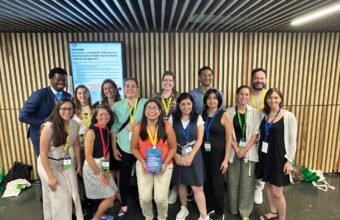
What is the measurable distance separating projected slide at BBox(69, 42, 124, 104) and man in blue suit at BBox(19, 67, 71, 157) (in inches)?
29.7

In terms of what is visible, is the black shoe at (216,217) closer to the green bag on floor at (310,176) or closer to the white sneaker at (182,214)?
the white sneaker at (182,214)

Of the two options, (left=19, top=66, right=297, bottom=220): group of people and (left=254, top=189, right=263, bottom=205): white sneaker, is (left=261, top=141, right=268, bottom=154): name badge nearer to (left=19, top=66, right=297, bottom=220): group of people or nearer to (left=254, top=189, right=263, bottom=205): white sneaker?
(left=19, top=66, right=297, bottom=220): group of people

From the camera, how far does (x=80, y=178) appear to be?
3.53m

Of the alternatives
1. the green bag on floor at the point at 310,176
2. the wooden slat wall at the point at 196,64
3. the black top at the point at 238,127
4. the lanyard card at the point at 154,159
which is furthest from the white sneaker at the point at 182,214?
the green bag on floor at the point at 310,176

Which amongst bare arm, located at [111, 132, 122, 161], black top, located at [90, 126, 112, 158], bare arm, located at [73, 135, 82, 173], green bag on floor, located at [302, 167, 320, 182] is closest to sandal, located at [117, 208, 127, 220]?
bare arm, located at [111, 132, 122, 161]

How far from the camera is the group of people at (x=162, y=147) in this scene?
2.78m

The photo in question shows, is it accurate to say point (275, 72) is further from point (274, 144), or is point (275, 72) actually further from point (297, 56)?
point (274, 144)

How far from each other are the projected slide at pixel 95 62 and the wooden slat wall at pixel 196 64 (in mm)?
312

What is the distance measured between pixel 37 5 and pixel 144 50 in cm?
215

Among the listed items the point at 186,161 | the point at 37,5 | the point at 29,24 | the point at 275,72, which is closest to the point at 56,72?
the point at 29,24

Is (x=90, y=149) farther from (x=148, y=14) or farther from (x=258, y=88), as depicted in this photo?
(x=258, y=88)

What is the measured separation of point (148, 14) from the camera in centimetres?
293

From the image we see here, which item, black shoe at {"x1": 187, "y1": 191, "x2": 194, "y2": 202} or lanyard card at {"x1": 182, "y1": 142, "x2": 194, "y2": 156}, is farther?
black shoe at {"x1": 187, "y1": 191, "x2": 194, "y2": 202}

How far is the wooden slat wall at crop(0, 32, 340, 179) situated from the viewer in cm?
423
